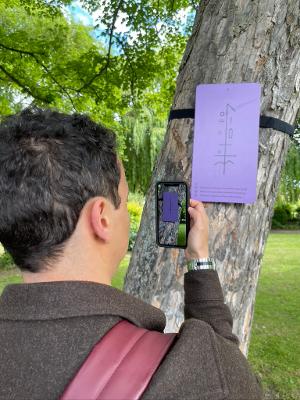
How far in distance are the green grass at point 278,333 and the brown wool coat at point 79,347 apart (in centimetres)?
389

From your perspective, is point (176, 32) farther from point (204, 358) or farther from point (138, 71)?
point (204, 358)

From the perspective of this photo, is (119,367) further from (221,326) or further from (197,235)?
(197,235)

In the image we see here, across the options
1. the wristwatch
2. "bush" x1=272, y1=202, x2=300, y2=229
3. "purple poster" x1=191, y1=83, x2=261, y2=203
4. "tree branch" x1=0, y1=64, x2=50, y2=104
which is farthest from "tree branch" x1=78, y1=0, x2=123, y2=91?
"bush" x1=272, y1=202, x2=300, y2=229

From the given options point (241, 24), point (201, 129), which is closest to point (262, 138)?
point (201, 129)

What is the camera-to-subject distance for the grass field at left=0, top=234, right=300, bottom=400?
4668mm

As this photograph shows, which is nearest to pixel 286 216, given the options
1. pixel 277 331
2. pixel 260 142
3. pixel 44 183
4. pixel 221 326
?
pixel 277 331

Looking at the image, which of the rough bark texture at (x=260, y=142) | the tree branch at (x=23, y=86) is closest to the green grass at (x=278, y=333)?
the rough bark texture at (x=260, y=142)

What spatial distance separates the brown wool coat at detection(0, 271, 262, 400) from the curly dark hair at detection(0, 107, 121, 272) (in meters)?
0.10

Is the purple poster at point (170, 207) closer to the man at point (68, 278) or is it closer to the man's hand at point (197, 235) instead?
the man's hand at point (197, 235)

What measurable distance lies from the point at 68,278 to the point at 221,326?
397mm

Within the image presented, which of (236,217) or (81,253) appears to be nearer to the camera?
(81,253)

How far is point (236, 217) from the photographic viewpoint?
1625 millimetres

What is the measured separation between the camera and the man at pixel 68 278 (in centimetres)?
88

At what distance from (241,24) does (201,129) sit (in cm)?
41
